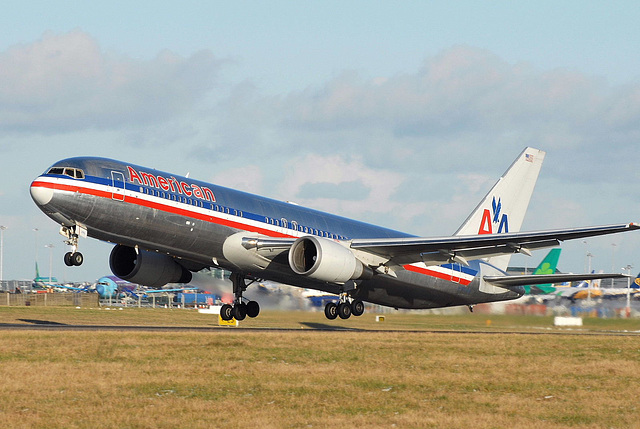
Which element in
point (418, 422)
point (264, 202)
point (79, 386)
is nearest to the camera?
point (418, 422)

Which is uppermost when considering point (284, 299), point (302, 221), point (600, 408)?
point (302, 221)

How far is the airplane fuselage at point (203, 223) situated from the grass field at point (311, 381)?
2.79 meters

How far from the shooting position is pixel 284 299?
45188mm

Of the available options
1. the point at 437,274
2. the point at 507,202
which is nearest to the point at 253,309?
the point at 437,274

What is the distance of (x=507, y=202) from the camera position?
157 ft

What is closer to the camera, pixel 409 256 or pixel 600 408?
pixel 600 408

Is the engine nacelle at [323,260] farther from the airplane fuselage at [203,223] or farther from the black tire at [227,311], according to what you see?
the black tire at [227,311]

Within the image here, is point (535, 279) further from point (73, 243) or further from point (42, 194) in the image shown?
point (42, 194)

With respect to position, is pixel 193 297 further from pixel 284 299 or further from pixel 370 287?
pixel 370 287

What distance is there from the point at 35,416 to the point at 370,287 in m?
22.1

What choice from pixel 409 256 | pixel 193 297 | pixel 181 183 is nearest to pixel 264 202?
pixel 181 183

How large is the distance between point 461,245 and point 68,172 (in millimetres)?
16377

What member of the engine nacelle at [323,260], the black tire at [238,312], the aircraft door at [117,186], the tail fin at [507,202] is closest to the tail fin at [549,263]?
the tail fin at [507,202]

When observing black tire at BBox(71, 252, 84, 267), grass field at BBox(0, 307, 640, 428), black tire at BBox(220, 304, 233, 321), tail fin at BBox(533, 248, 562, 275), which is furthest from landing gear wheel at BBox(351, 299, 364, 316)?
tail fin at BBox(533, 248, 562, 275)
